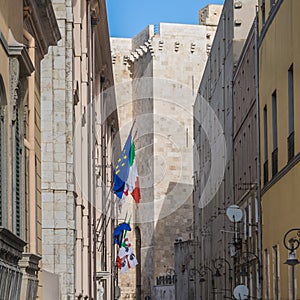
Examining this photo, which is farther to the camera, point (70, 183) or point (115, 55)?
point (115, 55)

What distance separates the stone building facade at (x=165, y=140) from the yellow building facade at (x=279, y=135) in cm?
4914

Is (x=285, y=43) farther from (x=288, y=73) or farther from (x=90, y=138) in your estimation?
(x=90, y=138)

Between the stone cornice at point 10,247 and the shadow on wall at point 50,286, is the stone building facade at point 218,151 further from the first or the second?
the stone cornice at point 10,247

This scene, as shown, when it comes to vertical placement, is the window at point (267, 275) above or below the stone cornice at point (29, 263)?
above

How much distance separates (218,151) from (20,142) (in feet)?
107

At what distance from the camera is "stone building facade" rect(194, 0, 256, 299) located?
41.8m

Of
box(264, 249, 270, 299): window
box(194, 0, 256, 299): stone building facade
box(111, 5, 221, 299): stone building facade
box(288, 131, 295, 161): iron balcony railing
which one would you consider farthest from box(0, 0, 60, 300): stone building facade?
box(111, 5, 221, 299): stone building facade

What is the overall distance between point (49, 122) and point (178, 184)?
186ft

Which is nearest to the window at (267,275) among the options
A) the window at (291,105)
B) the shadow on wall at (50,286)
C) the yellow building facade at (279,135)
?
the yellow building facade at (279,135)

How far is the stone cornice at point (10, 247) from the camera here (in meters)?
13.4

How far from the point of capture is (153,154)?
8100cm

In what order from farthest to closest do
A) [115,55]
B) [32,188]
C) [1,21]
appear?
[115,55]
[32,188]
[1,21]

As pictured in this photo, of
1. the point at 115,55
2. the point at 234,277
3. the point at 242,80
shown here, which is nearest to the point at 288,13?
the point at 242,80

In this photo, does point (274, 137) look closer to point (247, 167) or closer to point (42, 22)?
point (247, 167)
